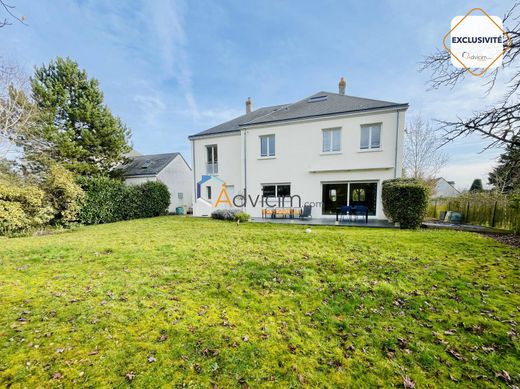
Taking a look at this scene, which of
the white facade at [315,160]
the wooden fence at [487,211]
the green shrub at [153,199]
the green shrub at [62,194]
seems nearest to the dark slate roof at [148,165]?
the green shrub at [153,199]

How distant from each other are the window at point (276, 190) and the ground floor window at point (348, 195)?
233 centimetres

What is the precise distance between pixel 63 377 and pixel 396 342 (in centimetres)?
413

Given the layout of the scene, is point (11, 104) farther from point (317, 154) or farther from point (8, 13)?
point (317, 154)

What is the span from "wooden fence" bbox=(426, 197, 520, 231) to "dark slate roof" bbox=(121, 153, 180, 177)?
82.6 feet

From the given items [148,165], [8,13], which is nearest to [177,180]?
[148,165]

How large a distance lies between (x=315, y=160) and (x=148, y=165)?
19073mm

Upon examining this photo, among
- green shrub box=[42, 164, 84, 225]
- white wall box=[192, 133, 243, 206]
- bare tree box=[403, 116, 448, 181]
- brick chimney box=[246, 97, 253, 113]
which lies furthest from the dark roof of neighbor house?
bare tree box=[403, 116, 448, 181]

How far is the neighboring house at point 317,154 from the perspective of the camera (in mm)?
11891

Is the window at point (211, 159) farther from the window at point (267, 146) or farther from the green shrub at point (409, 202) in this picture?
the green shrub at point (409, 202)

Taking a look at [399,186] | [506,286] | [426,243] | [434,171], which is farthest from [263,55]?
[434,171]

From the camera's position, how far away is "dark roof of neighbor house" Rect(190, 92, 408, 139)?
12.2 meters

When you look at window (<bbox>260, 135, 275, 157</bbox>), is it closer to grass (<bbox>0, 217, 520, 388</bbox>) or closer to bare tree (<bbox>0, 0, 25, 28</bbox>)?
grass (<bbox>0, 217, 520, 388</bbox>)

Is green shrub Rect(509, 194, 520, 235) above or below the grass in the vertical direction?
above

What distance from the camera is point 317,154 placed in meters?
13.2
